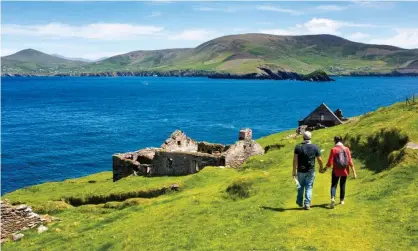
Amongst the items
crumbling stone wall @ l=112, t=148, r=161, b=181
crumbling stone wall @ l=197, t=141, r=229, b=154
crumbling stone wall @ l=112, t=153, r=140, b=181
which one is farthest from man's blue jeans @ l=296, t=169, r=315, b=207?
crumbling stone wall @ l=112, t=153, r=140, b=181

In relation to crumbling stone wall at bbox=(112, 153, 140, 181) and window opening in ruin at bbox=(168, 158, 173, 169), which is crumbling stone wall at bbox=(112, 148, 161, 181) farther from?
window opening in ruin at bbox=(168, 158, 173, 169)

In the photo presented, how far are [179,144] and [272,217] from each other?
39.7 meters

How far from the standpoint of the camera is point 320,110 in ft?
286

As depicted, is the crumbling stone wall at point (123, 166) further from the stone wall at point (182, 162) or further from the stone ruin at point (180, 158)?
the stone wall at point (182, 162)

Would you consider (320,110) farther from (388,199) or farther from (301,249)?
(301,249)

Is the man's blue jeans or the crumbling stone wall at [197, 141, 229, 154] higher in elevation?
the man's blue jeans

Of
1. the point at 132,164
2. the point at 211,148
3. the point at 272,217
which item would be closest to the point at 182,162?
the point at 132,164

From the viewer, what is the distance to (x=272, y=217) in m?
23.8

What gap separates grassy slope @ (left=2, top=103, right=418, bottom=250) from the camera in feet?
66.7

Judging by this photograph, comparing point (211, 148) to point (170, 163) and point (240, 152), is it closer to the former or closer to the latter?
point (240, 152)

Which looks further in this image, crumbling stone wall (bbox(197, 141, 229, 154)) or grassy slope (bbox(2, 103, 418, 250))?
crumbling stone wall (bbox(197, 141, 229, 154))

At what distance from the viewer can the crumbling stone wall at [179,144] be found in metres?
61.2

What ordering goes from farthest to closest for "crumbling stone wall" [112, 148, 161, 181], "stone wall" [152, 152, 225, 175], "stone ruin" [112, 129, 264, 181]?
"crumbling stone wall" [112, 148, 161, 181]
"stone ruin" [112, 129, 264, 181]
"stone wall" [152, 152, 225, 175]

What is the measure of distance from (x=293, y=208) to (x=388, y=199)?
5146 millimetres
